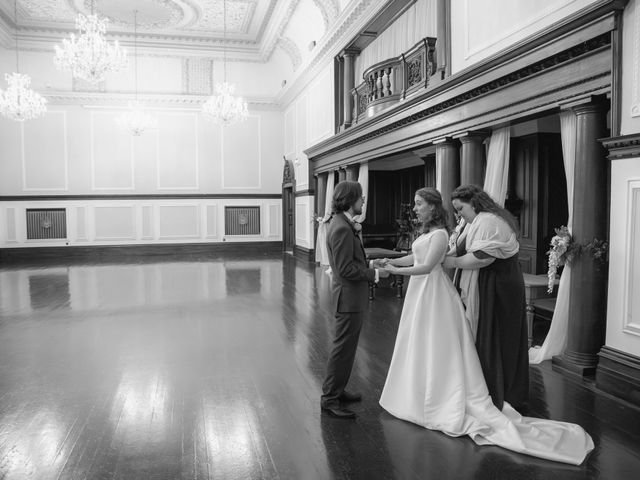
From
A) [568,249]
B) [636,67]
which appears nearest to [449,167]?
[568,249]

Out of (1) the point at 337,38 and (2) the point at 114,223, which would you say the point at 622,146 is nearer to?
(1) the point at 337,38

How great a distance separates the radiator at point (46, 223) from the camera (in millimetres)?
14484

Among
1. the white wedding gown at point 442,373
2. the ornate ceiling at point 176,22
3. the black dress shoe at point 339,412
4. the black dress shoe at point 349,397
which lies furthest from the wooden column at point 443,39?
the ornate ceiling at point 176,22

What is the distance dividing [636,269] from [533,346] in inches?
61.6

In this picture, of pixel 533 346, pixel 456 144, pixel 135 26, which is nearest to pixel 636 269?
pixel 533 346

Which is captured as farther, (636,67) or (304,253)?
(304,253)

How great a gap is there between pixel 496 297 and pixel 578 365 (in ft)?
4.21

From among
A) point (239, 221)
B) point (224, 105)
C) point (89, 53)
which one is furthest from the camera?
point (239, 221)

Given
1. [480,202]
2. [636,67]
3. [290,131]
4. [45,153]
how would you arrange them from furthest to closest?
[290,131], [45,153], [636,67], [480,202]

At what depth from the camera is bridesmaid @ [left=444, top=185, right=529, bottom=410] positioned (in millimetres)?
3215

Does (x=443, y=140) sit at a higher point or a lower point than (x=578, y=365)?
higher

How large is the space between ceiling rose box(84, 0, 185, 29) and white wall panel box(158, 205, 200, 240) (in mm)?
5006

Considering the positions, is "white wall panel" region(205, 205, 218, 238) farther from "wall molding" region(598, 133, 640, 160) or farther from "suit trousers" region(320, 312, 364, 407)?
"wall molding" region(598, 133, 640, 160)

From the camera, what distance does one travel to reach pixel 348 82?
9.96 metres
